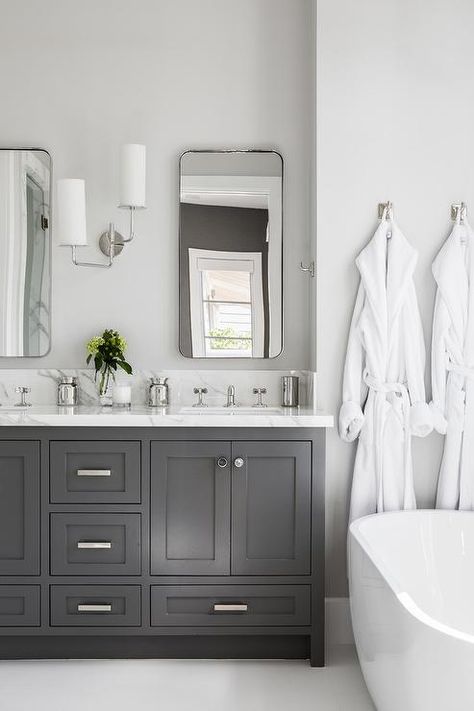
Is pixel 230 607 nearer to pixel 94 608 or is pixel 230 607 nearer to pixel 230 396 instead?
pixel 94 608

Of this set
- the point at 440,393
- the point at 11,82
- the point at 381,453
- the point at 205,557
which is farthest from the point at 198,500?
the point at 11,82

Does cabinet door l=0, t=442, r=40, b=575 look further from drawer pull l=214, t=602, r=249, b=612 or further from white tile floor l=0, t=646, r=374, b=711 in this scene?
drawer pull l=214, t=602, r=249, b=612

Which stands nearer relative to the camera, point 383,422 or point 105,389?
point 383,422

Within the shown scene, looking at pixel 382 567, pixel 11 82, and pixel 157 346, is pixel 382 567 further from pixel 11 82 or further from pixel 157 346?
pixel 11 82

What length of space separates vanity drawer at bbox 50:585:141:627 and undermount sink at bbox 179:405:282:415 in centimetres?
71

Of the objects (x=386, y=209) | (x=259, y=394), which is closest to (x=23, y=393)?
(x=259, y=394)

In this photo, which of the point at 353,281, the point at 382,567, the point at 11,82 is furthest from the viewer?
the point at 11,82

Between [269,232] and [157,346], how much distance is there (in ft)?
2.34

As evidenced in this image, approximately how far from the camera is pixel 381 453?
9.65 ft

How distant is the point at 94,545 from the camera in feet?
9.11

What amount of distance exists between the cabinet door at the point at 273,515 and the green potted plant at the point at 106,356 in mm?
735

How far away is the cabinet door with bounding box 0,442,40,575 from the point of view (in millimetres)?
2787

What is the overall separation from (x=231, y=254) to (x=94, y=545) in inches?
53.9

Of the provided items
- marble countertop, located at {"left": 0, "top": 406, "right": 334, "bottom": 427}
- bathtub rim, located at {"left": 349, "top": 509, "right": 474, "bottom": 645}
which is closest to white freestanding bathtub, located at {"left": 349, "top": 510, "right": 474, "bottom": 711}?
bathtub rim, located at {"left": 349, "top": 509, "right": 474, "bottom": 645}
